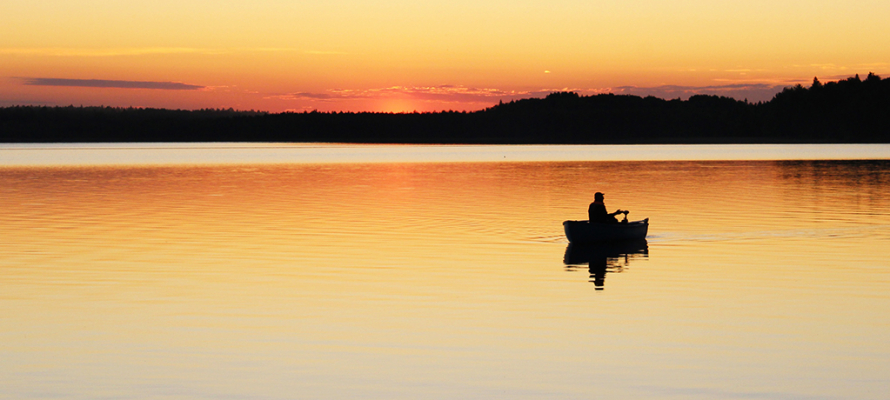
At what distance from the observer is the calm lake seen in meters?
13.1

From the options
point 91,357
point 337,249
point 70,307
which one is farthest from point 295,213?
point 91,357

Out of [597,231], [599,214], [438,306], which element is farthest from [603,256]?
[438,306]

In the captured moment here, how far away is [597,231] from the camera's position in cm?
2947

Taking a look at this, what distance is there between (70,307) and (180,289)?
2.76 meters

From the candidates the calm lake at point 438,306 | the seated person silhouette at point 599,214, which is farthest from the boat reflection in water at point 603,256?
the seated person silhouette at point 599,214

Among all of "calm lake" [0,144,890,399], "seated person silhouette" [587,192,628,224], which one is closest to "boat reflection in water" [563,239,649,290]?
"calm lake" [0,144,890,399]

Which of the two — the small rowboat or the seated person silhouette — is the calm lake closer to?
the small rowboat

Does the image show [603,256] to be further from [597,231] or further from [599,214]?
[599,214]

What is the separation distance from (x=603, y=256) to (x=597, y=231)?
7.42ft

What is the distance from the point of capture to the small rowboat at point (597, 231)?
29203 mm

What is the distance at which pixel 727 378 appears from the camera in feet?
43.0

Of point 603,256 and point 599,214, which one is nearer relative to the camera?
point 603,256

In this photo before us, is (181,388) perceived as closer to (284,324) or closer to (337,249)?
(284,324)

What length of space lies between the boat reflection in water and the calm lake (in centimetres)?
13
